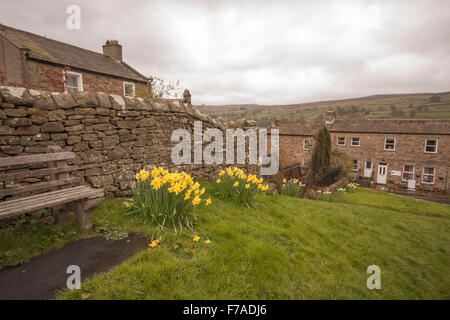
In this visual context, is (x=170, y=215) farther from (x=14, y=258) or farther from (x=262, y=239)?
(x=14, y=258)

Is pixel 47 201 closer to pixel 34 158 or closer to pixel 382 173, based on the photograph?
pixel 34 158

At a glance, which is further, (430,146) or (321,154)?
(430,146)

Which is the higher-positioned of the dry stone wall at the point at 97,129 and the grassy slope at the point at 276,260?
the dry stone wall at the point at 97,129

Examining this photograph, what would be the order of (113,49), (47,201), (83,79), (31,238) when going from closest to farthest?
(47,201), (31,238), (83,79), (113,49)

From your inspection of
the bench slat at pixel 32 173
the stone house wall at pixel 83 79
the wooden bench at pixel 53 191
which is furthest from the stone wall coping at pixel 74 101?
the stone house wall at pixel 83 79

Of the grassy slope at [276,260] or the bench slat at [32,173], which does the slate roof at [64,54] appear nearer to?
the bench slat at [32,173]

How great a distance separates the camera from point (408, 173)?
85.3 ft

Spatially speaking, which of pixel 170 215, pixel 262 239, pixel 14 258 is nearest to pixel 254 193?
pixel 262 239

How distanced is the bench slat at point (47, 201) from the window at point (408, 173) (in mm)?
32642

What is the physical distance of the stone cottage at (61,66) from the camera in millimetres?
9523

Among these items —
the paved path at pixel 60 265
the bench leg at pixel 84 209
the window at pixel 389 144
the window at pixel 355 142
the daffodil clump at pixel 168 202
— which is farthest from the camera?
the window at pixel 355 142

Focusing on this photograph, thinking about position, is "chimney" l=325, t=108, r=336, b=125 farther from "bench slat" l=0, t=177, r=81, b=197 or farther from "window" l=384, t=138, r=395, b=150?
"bench slat" l=0, t=177, r=81, b=197

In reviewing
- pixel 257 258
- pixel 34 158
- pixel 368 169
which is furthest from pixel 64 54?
pixel 368 169

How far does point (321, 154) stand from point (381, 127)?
1612 cm
